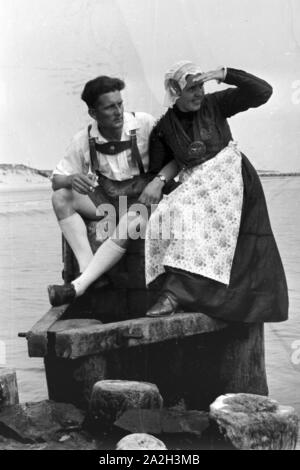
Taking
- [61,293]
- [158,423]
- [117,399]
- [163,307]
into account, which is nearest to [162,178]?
[163,307]

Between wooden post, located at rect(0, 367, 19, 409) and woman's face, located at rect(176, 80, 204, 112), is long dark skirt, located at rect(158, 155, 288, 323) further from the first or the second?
wooden post, located at rect(0, 367, 19, 409)

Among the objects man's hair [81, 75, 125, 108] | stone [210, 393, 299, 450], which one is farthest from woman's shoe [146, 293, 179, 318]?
man's hair [81, 75, 125, 108]

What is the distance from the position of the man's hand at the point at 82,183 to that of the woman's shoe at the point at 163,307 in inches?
28.8

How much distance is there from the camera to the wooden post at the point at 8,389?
16.6 feet

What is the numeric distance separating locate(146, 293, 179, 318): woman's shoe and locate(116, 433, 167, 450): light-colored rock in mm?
718

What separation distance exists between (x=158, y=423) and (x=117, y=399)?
24 centimetres

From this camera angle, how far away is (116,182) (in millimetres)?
5371

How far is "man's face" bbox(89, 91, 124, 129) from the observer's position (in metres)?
5.20

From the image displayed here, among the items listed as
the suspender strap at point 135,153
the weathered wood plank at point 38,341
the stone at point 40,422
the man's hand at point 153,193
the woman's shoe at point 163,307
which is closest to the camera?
the stone at point 40,422

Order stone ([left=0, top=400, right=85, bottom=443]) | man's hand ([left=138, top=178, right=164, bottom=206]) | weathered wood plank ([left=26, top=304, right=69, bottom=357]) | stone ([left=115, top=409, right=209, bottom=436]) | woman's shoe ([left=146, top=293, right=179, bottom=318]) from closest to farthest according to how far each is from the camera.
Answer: stone ([left=115, top=409, right=209, bottom=436])
stone ([left=0, top=400, right=85, bottom=443])
weathered wood plank ([left=26, top=304, right=69, bottom=357])
woman's shoe ([left=146, top=293, right=179, bottom=318])
man's hand ([left=138, top=178, right=164, bottom=206])

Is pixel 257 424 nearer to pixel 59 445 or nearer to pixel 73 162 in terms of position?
pixel 59 445

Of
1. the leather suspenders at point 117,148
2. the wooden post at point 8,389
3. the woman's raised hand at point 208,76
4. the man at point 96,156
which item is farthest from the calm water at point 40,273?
the woman's raised hand at point 208,76

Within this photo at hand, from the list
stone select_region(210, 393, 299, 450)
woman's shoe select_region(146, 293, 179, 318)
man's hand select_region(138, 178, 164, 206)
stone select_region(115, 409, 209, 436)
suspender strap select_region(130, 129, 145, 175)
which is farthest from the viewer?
suspender strap select_region(130, 129, 145, 175)

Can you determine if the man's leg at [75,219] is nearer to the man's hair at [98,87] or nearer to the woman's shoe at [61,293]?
the woman's shoe at [61,293]
